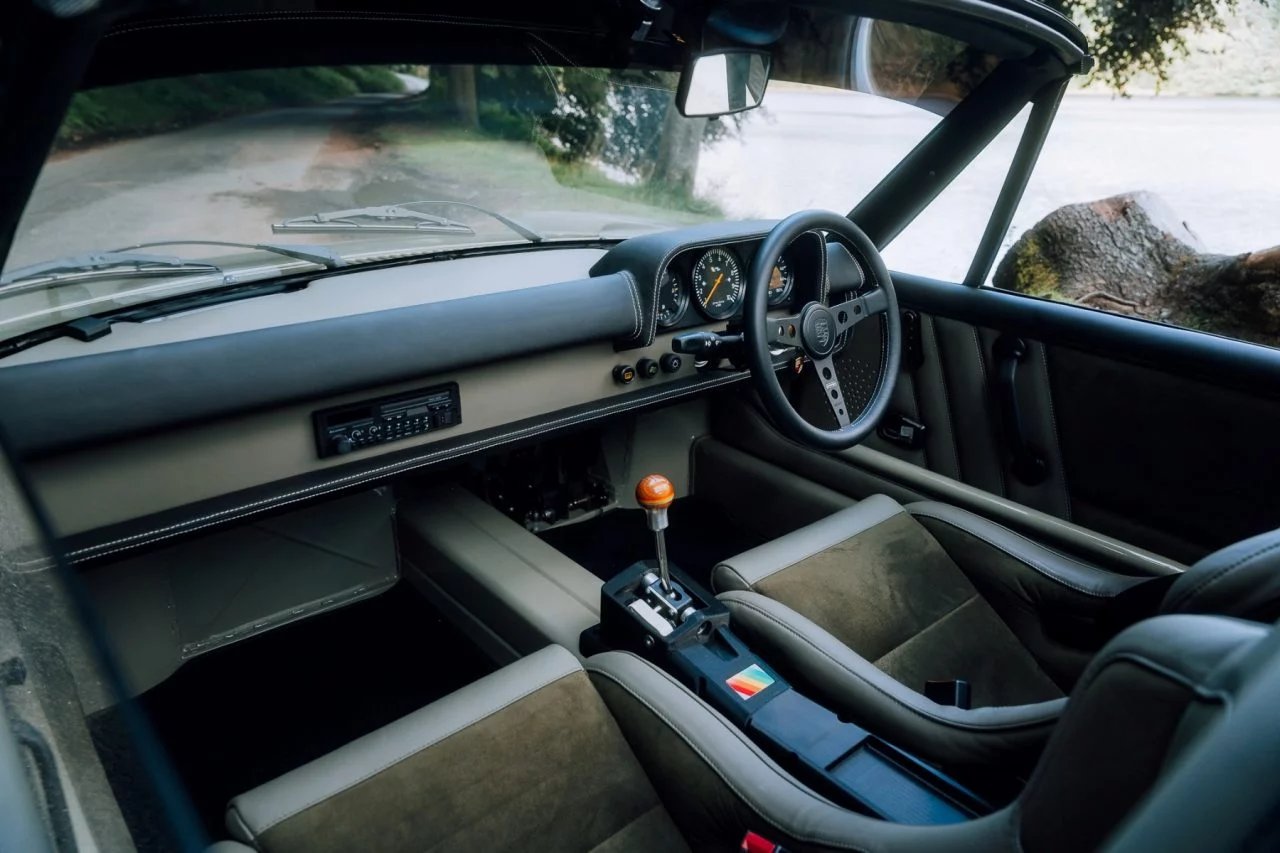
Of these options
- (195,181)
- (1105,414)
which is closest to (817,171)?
(1105,414)

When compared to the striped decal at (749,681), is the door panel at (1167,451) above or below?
above

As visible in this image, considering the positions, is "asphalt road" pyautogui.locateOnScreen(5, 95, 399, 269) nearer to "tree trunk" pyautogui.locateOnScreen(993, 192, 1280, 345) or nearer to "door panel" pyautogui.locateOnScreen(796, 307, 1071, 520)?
"door panel" pyautogui.locateOnScreen(796, 307, 1071, 520)

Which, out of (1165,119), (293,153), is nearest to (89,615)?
(293,153)

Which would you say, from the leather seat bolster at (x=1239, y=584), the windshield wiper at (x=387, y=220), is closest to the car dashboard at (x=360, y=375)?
the windshield wiper at (x=387, y=220)

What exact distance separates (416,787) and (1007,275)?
2.37 meters

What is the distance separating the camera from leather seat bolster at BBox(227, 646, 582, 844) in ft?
4.63

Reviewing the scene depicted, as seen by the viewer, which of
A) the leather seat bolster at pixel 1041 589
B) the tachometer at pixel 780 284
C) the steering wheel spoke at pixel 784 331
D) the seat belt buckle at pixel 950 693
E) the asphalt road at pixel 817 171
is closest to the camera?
the seat belt buckle at pixel 950 693

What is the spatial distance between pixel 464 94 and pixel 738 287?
0.99 metres

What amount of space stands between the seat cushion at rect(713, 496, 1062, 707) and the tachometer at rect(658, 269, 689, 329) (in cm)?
76

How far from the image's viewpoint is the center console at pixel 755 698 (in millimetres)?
1412

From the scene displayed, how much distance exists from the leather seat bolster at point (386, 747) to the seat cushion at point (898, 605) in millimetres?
558

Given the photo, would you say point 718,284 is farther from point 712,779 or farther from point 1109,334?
point 712,779

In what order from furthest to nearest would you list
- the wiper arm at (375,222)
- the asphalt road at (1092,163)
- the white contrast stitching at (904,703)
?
the asphalt road at (1092,163)
the wiper arm at (375,222)
the white contrast stitching at (904,703)

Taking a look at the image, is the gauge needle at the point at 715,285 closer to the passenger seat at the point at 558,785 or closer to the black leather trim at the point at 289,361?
the black leather trim at the point at 289,361
